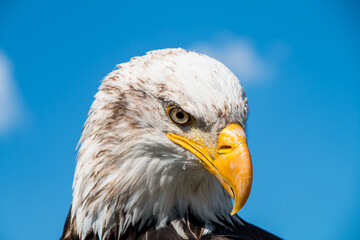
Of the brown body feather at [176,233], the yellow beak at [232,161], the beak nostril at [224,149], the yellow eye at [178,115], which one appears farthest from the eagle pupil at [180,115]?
the brown body feather at [176,233]

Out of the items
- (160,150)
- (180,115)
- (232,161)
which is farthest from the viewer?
(160,150)

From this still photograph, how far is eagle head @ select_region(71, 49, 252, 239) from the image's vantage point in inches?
114

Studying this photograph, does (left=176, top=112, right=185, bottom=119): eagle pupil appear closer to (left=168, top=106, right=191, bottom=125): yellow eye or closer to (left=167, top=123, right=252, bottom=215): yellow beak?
(left=168, top=106, right=191, bottom=125): yellow eye

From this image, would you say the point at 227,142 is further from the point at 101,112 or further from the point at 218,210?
the point at 101,112

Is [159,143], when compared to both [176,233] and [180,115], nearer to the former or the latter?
[180,115]

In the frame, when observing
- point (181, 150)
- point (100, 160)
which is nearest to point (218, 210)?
point (181, 150)

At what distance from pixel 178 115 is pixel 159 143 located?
0.25 metres

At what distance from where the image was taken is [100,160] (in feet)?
10.3

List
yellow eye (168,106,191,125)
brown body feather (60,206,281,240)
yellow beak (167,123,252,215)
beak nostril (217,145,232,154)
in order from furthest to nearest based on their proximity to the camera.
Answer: brown body feather (60,206,281,240)
yellow eye (168,106,191,125)
beak nostril (217,145,232,154)
yellow beak (167,123,252,215)

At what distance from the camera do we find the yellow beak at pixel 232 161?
2699 mm

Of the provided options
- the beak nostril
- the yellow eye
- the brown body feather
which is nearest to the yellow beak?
the beak nostril

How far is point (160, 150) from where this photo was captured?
10.2ft

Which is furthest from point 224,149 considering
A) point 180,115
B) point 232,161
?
point 180,115

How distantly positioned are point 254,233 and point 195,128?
1.16 meters
